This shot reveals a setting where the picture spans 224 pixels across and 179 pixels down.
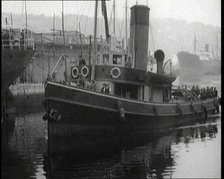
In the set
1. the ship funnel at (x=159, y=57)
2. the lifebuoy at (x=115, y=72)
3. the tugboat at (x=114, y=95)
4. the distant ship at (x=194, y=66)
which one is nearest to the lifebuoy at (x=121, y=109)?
the tugboat at (x=114, y=95)

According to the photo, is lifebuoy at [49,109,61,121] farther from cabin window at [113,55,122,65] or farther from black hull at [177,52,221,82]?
black hull at [177,52,221,82]

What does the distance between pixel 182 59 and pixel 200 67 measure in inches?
172

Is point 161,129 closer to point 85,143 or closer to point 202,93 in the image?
point 85,143

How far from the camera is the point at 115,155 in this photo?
1479 centimetres

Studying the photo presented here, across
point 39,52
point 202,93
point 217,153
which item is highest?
point 39,52

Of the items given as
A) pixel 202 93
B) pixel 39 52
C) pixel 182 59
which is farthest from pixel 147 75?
pixel 182 59

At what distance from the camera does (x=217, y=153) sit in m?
15.7

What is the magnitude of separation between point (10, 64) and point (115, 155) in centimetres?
1095

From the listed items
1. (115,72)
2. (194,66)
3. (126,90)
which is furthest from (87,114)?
(194,66)

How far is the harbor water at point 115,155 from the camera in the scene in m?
12.5

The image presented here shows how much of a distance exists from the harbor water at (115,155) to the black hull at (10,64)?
10.2ft

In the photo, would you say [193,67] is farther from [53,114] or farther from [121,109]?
[53,114]

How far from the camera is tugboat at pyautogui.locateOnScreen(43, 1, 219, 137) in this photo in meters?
16.1

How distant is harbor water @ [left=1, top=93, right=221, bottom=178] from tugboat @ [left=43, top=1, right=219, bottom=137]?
2.41 feet
